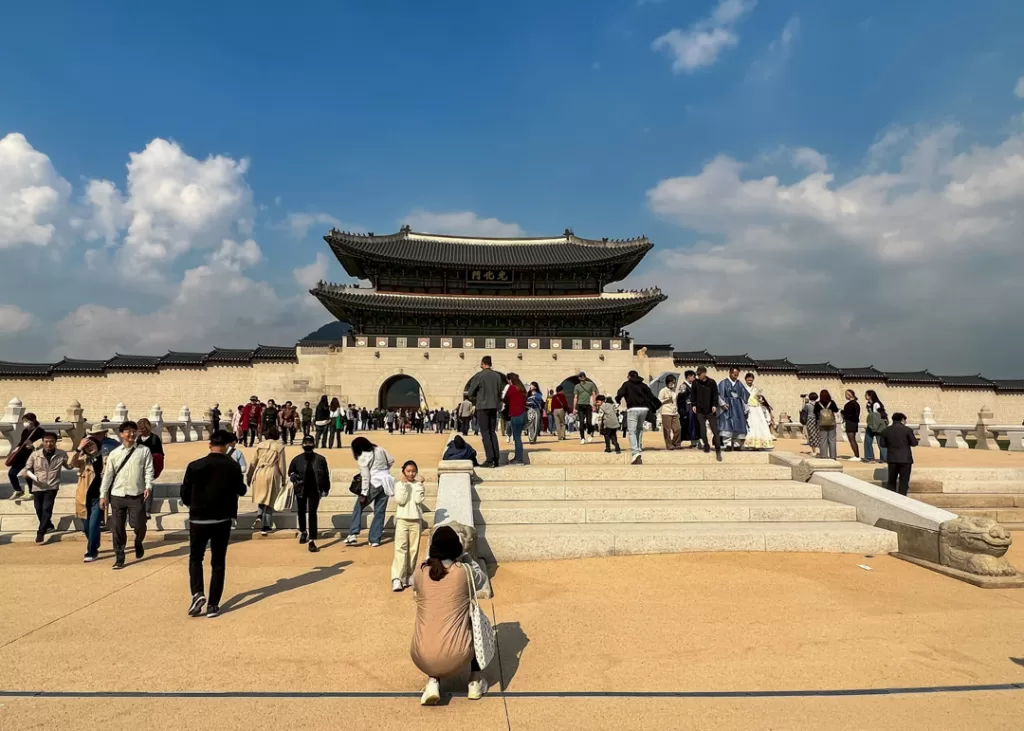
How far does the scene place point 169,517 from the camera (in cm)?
805

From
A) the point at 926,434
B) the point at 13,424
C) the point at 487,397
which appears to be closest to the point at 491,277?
the point at 926,434

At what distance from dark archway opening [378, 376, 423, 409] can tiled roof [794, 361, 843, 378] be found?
77.6 ft

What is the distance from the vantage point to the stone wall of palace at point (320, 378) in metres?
28.4

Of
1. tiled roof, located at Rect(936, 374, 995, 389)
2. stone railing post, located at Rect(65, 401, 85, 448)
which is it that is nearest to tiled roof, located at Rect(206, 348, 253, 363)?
stone railing post, located at Rect(65, 401, 85, 448)

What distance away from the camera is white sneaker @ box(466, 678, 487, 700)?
3078 millimetres

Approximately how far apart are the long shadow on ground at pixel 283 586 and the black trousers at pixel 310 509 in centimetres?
94

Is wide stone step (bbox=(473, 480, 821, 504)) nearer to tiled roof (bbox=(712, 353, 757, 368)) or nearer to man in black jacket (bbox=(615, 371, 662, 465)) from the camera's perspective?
man in black jacket (bbox=(615, 371, 662, 465))

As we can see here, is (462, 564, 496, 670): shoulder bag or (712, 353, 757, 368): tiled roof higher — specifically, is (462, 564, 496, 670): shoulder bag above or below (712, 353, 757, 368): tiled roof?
below

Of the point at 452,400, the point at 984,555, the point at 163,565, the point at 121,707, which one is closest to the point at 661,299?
the point at 452,400

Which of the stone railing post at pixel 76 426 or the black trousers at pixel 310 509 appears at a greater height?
the stone railing post at pixel 76 426

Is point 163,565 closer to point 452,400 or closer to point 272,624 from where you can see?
point 272,624

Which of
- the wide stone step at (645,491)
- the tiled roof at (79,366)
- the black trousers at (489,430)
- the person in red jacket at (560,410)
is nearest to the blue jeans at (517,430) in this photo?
the black trousers at (489,430)

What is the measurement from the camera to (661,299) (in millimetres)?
31594

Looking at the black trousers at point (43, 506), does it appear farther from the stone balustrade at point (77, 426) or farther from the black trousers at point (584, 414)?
the black trousers at point (584, 414)
